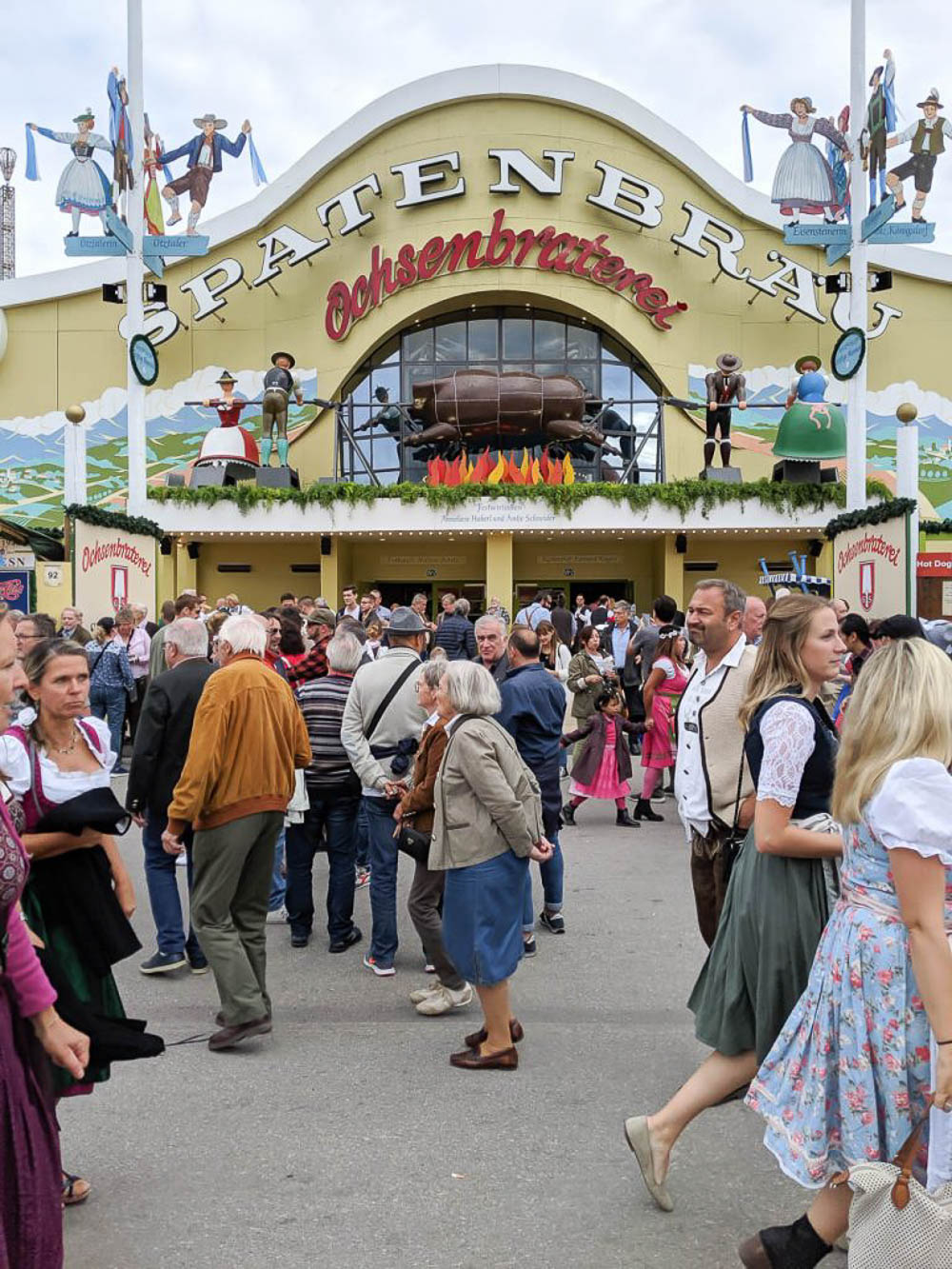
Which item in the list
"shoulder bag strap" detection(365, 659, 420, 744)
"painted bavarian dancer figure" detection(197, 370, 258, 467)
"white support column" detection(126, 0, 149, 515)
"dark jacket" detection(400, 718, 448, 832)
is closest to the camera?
"dark jacket" detection(400, 718, 448, 832)

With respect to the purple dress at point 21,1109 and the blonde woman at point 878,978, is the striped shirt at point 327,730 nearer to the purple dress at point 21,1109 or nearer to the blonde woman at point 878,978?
the purple dress at point 21,1109

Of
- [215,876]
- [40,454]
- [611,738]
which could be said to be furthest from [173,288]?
[215,876]

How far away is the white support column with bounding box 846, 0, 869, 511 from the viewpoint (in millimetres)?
16594

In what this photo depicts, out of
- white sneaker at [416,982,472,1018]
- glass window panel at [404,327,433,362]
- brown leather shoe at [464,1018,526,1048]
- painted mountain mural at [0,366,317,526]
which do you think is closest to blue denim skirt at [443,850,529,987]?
brown leather shoe at [464,1018,526,1048]

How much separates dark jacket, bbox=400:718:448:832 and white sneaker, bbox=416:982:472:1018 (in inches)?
31.3

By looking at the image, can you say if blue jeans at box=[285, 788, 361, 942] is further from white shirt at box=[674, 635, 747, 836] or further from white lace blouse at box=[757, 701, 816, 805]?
white lace blouse at box=[757, 701, 816, 805]

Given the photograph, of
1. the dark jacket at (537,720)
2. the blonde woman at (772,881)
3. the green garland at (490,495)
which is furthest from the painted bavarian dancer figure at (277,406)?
the blonde woman at (772,881)

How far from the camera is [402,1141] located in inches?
141

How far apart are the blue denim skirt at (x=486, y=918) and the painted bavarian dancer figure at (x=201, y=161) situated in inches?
851

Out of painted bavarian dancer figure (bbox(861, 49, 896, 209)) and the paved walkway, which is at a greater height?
painted bavarian dancer figure (bbox(861, 49, 896, 209))

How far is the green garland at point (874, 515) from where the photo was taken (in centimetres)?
1350

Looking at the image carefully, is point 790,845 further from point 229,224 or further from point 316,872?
point 229,224

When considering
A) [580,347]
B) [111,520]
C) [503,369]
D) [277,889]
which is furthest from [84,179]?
[277,889]

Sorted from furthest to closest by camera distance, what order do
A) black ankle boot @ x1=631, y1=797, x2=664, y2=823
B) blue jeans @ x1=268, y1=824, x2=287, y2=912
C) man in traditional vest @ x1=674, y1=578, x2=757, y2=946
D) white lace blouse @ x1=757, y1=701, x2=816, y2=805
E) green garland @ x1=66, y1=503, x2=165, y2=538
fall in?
green garland @ x1=66, y1=503, x2=165, y2=538 < black ankle boot @ x1=631, y1=797, x2=664, y2=823 < blue jeans @ x1=268, y1=824, x2=287, y2=912 < man in traditional vest @ x1=674, y1=578, x2=757, y2=946 < white lace blouse @ x1=757, y1=701, x2=816, y2=805
